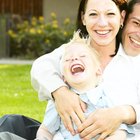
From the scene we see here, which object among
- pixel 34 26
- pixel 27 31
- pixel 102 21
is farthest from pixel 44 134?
pixel 34 26

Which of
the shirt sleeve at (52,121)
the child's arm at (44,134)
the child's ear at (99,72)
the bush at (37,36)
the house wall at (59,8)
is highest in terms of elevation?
the child's ear at (99,72)

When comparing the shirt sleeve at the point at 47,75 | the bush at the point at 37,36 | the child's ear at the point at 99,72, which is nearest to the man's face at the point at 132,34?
the child's ear at the point at 99,72

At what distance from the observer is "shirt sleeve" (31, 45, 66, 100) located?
10.6 ft

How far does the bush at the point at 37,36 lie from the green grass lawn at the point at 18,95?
1968mm

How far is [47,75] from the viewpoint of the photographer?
332cm

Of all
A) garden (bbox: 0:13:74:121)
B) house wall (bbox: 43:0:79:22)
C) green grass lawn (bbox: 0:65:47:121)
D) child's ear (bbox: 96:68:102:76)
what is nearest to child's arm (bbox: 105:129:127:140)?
child's ear (bbox: 96:68:102:76)

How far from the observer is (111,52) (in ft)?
10.9

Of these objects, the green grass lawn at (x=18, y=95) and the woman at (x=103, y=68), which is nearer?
the woman at (x=103, y=68)

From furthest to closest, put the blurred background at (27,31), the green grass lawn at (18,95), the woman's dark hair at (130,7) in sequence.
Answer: the blurred background at (27,31)
the green grass lawn at (18,95)
the woman's dark hair at (130,7)

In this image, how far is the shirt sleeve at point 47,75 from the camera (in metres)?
3.25

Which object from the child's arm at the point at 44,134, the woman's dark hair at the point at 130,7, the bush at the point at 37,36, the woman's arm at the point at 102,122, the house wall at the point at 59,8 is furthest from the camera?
the house wall at the point at 59,8

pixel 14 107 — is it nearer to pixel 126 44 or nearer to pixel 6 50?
pixel 126 44

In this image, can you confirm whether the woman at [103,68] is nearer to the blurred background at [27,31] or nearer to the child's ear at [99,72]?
the child's ear at [99,72]

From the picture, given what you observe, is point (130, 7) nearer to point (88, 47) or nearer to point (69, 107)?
point (88, 47)
